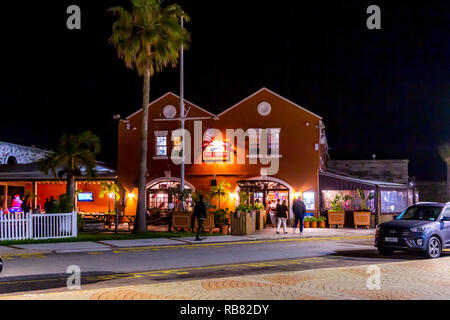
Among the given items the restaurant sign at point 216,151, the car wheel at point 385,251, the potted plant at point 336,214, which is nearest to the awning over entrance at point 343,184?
the potted plant at point 336,214

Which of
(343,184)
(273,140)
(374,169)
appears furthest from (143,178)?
(374,169)

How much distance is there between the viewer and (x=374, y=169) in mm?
42156

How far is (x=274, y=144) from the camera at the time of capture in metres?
31.1

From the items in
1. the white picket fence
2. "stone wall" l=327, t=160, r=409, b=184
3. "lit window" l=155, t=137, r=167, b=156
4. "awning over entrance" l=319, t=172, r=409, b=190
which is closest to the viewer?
the white picket fence

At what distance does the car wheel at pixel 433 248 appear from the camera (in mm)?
14602

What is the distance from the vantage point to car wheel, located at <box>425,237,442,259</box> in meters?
14.6

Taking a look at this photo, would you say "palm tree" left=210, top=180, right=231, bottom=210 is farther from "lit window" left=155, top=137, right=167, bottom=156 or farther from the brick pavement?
the brick pavement

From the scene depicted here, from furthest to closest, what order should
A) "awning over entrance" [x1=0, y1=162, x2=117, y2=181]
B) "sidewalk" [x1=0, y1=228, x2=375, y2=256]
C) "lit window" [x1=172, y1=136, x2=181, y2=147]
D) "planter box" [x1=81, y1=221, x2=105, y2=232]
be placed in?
"awning over entrance" [x1=0, y1=162, x2=117, y2=181] → "lit window" [x1=172, y1=136, x2=181, y2=147] → "planter box" [x1=81, y1=221, x2=105, y2=232] → "sidewalk" [x1=0, y1=228, x2=375, y2=256]

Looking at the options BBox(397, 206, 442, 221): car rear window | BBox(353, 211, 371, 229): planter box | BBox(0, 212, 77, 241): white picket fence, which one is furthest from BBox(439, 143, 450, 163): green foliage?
BBox(0, 212, 77, 241): white picket fence

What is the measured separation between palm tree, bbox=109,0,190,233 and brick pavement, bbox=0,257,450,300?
1404 cm

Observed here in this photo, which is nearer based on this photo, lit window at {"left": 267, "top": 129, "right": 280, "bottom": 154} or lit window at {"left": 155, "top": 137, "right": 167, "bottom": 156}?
lit window at {"left": 267, "top": 129, "right": 280, "bottom": 154}

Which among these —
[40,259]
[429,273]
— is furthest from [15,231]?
[429,273]

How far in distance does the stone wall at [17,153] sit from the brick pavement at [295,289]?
3270 cm

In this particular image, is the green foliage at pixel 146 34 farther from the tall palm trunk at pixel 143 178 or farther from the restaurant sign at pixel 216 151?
the restaurant sign at pixel 216 151
